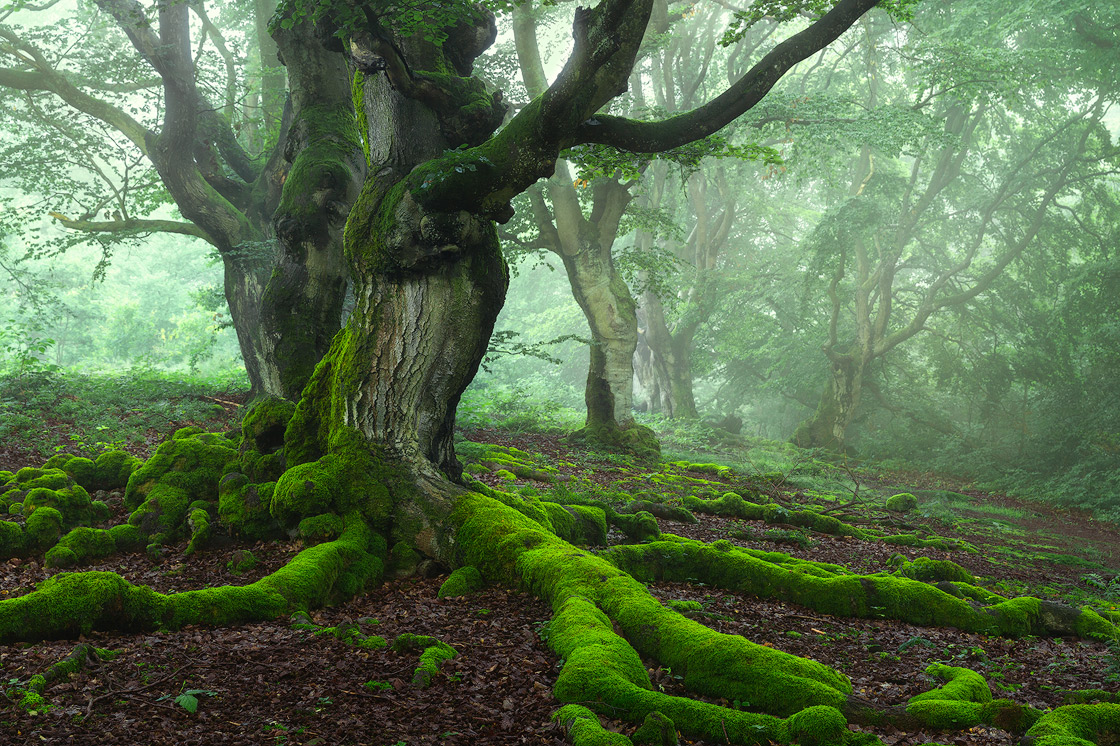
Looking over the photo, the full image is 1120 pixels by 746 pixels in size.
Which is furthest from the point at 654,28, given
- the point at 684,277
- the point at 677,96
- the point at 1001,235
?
the point at 1001,235

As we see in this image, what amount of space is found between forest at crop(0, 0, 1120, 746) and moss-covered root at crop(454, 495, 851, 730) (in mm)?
22

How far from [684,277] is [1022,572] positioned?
20.0 metres

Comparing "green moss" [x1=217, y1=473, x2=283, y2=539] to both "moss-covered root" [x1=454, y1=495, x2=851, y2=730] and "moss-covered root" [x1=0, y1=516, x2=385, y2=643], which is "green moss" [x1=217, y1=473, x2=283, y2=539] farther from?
"moss-covered root" [x1=454, y1=495, x2=851, y2=730]

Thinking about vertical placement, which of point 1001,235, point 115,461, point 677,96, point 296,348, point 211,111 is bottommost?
point 115,461

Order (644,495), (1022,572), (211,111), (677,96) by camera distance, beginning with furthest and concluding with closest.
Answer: (677,96) < (211,111) < (644,495) < (1022,572)

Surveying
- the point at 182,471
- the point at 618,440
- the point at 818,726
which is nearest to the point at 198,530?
the point at 182,471

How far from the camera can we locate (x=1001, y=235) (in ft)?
73.8

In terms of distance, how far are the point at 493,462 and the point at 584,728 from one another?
293 inches

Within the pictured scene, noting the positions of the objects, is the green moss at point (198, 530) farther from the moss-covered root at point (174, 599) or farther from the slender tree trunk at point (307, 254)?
the slender tree trunk at point (307, 254)

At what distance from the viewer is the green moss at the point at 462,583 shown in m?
5.31

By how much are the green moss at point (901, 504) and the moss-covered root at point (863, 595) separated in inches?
262

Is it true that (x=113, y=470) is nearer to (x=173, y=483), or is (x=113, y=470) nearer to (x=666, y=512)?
(x=173, y=483)

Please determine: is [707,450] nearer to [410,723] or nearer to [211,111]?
[211,111]

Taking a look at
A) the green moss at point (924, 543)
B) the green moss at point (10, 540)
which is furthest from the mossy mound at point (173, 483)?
the green moss at point (924, 543)
